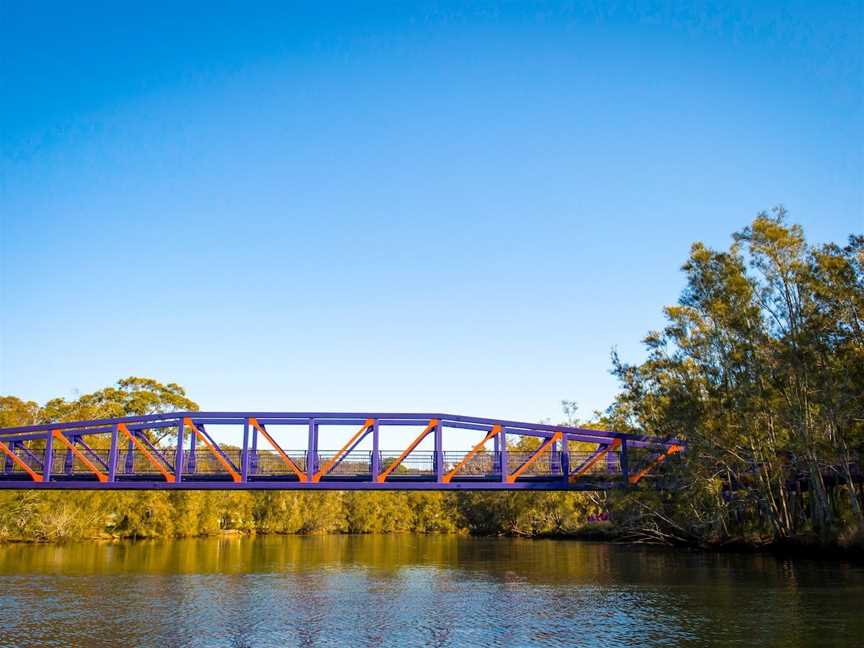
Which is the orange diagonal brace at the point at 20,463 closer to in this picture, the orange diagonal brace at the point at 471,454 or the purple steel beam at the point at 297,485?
the purple steel beam at the point at 297,485

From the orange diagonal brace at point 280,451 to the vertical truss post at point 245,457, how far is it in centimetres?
44

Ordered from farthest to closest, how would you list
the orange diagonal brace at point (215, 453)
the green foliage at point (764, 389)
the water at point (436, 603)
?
the orange diagonal brace at point (215, 453)
the green foliage at point (764, 389)
the water at point (436, 603)

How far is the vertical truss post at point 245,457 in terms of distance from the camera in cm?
4172

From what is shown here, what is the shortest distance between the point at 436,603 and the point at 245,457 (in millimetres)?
19726

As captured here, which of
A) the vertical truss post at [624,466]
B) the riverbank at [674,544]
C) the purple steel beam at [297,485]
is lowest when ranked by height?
the riverbank at [674,544]

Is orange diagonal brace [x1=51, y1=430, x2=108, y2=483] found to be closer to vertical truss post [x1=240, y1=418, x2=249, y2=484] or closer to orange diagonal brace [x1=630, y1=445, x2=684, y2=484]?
vertical truss post [x1=240, y1=418, x2=249, y2=484]

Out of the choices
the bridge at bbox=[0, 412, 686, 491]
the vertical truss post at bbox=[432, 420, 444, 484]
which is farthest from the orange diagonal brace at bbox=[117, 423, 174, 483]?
the vertical truss post at bbox=[432, 420, 444, 484]

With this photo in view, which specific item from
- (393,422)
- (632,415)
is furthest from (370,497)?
(393,422)

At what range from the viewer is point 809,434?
35.9m

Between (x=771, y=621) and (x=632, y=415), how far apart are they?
34.8 metres

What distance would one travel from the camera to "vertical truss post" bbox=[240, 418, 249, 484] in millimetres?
41719

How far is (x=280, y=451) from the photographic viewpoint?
41312 millimetres

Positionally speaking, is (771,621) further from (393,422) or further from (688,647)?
(393,422)

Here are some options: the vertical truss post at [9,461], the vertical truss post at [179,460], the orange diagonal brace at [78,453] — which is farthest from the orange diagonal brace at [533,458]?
the vertical truss post at [9,461]
